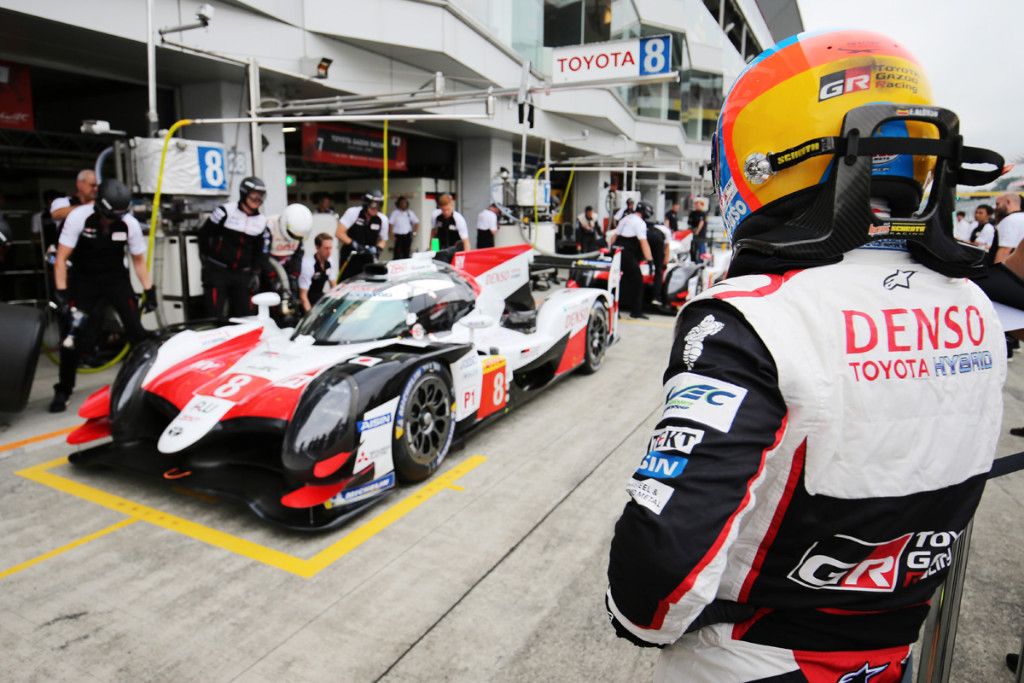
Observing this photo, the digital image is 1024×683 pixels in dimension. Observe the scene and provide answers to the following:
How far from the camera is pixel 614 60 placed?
7555mm

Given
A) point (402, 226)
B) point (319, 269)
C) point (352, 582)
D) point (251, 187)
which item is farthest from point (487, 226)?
point (352, 582)

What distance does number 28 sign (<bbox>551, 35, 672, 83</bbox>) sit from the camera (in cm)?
707

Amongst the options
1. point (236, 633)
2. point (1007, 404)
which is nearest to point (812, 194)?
point (236, 633)

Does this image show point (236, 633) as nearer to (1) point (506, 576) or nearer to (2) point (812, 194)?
(1) point (506, 576)

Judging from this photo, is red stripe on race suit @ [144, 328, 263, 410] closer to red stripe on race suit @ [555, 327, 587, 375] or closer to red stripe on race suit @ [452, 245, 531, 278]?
red stripe on race suit @ [452, 245, 531, 278]

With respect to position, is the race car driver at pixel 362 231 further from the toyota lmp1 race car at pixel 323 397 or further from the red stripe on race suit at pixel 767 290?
the red stripe on race suit at pixel 767 290

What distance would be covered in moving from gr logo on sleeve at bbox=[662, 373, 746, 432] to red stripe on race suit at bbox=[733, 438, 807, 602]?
0.13m

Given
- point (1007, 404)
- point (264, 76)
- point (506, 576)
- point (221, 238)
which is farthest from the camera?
point (264, 76)

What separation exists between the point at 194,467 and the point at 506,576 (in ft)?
5.97

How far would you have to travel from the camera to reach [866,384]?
0.94m

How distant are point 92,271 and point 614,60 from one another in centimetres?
569

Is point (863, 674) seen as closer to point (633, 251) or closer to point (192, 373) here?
point (192, 373)

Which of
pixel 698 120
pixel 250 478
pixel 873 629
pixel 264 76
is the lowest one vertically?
pixel 250 478

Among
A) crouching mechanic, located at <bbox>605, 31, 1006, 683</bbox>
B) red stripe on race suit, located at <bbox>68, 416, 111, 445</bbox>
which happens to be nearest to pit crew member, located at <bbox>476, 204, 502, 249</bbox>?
red stripe on race suit, located at <bbox>68, 416, 111, 445</bbox>
